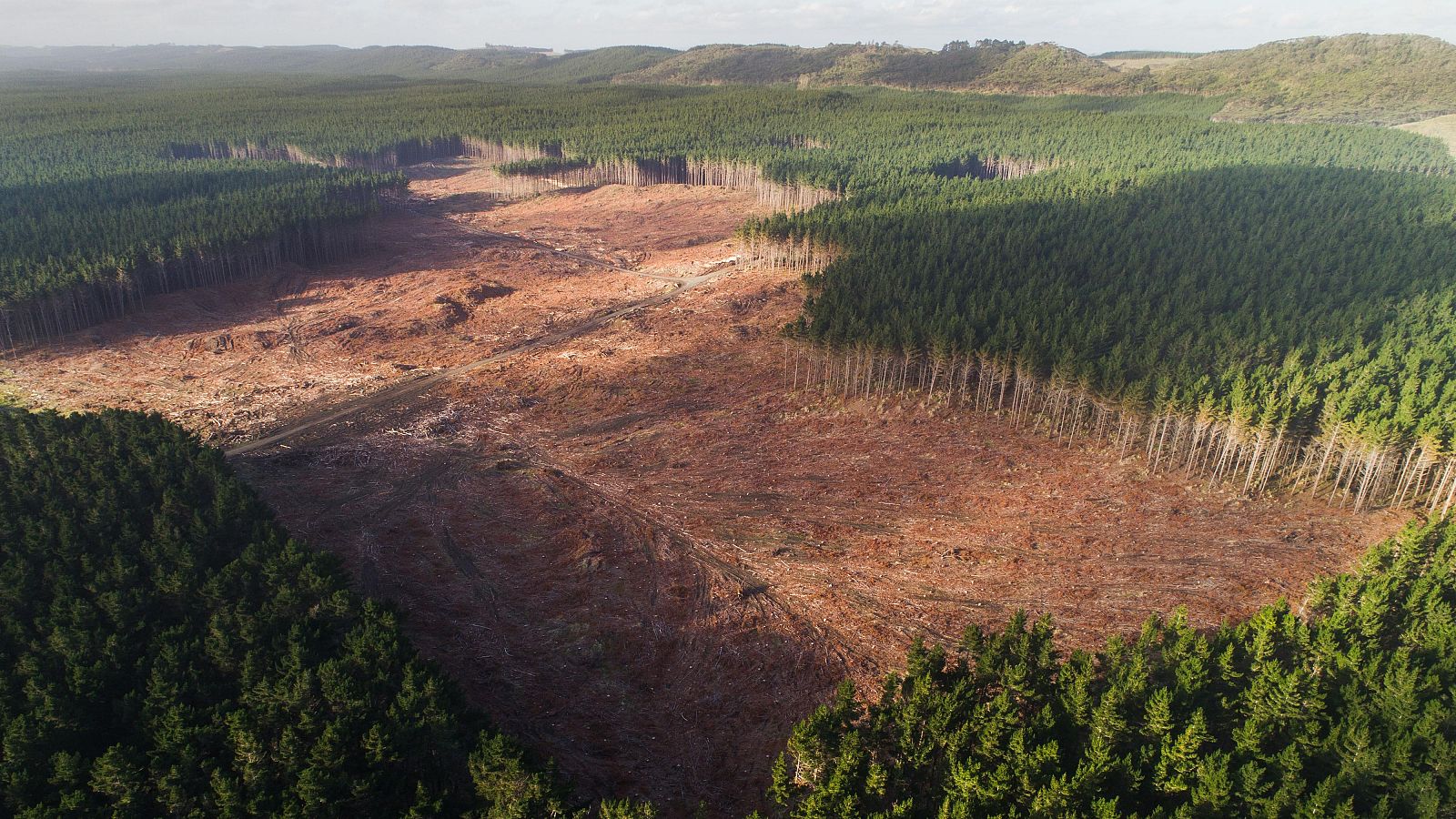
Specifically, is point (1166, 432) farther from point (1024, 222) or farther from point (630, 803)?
point (1024, 222)

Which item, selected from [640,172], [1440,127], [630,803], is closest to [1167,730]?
[630,803]

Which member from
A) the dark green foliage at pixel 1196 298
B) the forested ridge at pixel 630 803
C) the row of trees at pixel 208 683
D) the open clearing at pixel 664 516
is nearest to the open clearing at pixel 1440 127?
the dark green foliage at pixel 1196 298

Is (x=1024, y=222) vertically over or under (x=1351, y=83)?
under

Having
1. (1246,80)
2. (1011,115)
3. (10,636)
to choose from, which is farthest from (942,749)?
(1246,80)

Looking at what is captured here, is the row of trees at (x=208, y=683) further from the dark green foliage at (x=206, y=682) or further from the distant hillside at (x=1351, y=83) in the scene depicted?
the distant hillside at (x=1351, y=83)

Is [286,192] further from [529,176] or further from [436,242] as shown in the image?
[529,176]

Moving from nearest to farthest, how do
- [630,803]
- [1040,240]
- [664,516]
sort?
[630,803] → [664,516] → [1040,240]
